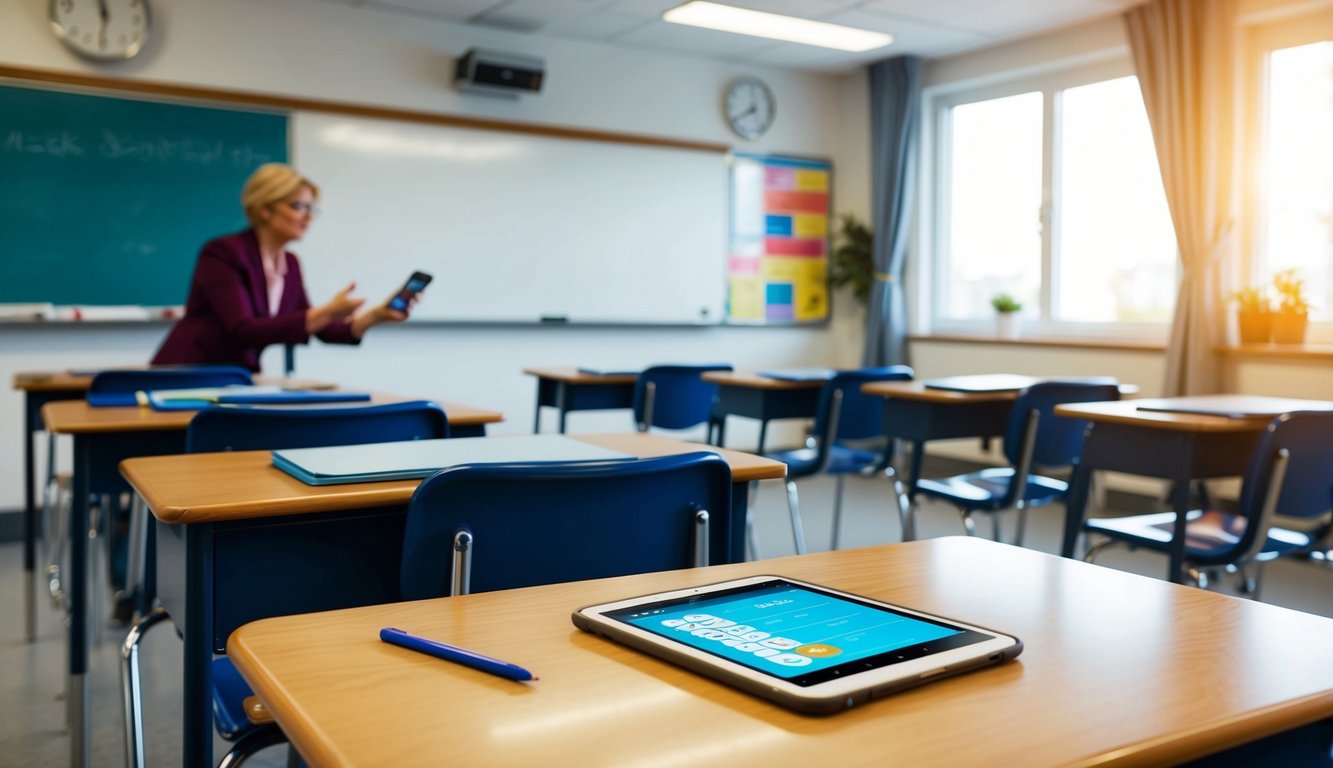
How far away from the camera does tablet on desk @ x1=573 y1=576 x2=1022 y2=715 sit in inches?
27.0

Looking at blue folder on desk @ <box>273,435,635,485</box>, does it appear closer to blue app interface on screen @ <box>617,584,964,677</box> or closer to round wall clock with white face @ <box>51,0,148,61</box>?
blue app interface on screen @ <box>617,584,964,677</box>

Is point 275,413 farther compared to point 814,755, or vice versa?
point 275,413

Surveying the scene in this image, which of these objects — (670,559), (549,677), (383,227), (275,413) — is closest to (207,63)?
(383,227)

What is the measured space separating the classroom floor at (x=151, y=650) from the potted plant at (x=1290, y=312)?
100cm

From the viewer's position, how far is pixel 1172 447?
269cm

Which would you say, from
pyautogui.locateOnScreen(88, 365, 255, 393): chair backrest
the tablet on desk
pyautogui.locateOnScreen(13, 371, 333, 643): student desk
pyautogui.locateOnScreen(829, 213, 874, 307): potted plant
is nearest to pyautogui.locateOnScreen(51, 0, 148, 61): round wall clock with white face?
pyautogui.locateOnScreen(13, 371, 333, 643): student desk

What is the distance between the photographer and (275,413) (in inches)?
76.3

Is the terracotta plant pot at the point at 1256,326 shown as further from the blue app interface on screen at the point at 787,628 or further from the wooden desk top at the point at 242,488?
the blue app interface on screen at the point at 787,628

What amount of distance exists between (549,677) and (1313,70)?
5285 millimetres

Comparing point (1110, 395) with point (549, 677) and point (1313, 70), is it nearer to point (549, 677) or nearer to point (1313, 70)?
point (1313, 70)

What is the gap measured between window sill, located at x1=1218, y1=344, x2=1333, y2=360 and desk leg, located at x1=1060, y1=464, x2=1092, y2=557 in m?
2.13

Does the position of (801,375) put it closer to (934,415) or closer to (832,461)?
(832,461)

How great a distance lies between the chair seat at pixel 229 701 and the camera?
52.2 inches

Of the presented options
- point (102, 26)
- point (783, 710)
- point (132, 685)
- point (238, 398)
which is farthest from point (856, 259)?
point (783, 710)
